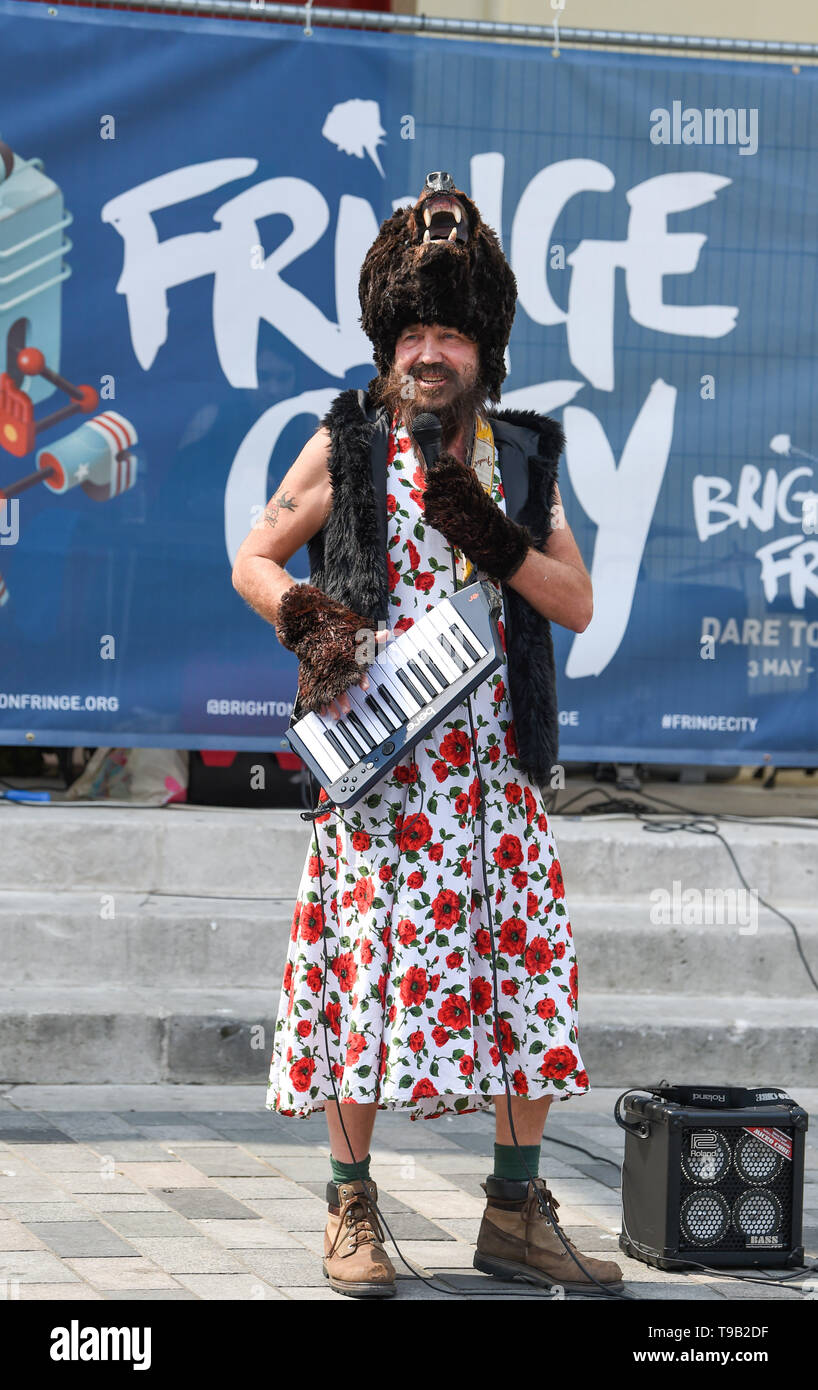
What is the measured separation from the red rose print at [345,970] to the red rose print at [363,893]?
105 millimetres

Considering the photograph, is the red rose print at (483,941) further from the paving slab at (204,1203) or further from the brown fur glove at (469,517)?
the paving slab at (204,1203)

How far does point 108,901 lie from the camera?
17.8 feet

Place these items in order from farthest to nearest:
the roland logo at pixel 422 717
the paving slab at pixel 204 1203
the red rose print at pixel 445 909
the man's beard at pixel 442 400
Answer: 1. the paving slab at pixel 204 1203
2. the man's beard at pixel 442 400
3. the red rose print at pixel 445 909
4. the roland logo at pixel 422 717

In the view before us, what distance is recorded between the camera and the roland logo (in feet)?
10.6

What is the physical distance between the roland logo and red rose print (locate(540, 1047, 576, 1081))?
0.73 m

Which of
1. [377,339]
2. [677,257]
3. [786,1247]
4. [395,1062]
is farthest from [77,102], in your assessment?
[786,1247]

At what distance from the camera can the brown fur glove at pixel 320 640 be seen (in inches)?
129

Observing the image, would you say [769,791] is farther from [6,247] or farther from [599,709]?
[6,247]

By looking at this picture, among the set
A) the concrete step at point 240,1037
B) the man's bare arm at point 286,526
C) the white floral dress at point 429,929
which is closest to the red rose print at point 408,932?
the white floral dress at point 429,929

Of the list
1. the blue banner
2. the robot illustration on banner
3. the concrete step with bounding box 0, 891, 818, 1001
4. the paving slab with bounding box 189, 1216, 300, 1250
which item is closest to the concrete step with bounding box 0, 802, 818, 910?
the concrete step with bounding box 0, 891, 818, 1001

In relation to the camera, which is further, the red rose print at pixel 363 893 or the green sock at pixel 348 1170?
the green sock at pixel 348 1170

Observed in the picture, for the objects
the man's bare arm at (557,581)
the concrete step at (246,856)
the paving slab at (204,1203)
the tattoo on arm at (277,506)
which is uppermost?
the tattoo on arm at (277,506)

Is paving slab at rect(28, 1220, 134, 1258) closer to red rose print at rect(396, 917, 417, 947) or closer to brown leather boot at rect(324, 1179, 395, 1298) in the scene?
brown leather boot at rect(324, 1179, 395, 1298)

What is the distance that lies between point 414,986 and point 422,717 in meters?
0.54
